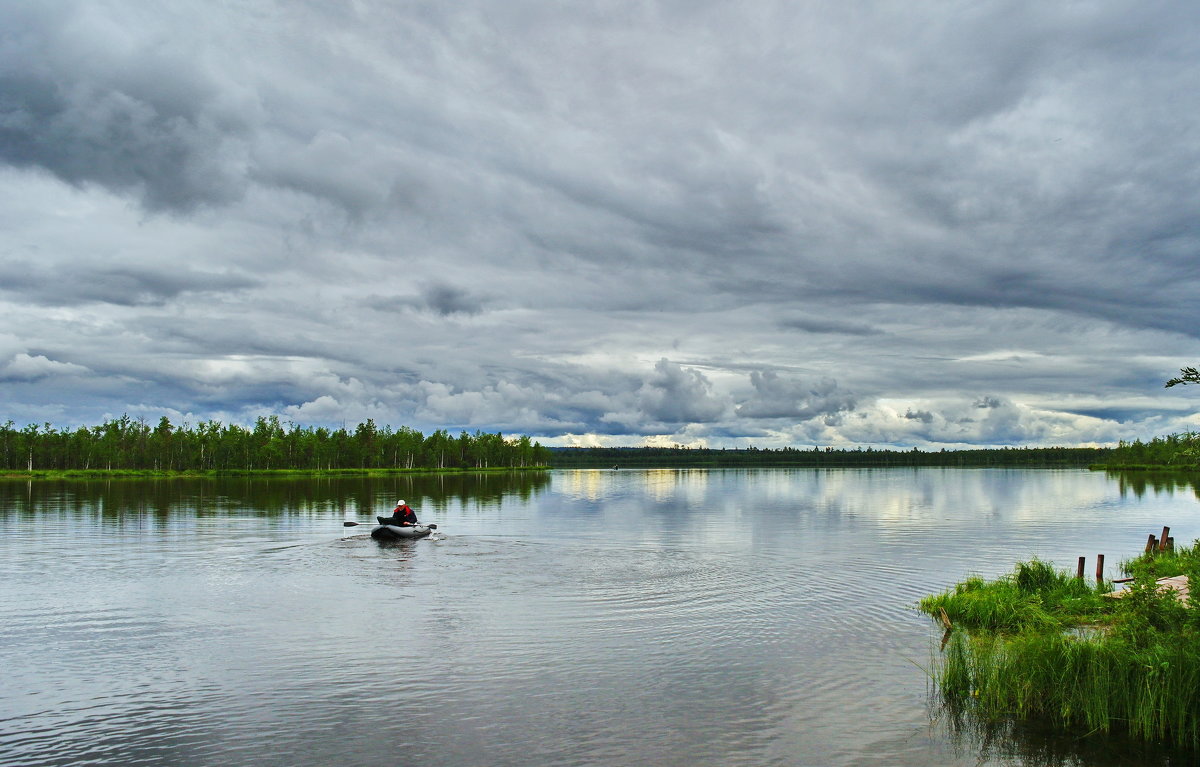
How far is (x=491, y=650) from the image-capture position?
25656 millimetres

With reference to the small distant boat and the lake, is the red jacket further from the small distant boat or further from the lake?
the lake

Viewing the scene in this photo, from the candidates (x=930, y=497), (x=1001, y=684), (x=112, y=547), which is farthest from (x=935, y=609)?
(x=930, y=497)

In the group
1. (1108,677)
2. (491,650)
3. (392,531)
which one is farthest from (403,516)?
(1108,677)

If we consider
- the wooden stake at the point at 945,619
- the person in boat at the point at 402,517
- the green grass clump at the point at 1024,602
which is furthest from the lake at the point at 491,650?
the person in boat at the point at 402,517

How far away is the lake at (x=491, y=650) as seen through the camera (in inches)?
693

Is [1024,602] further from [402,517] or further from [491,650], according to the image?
[402,517]

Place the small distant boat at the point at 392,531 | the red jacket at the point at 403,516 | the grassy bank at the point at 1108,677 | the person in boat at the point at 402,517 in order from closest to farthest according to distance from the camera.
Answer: the grassy bank at the point at 1108,677, the small distant boat at the point at 392,531, the person in boat at the point at 402,517, the red jacket at the point at 403,516

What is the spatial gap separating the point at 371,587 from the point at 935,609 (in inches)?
983

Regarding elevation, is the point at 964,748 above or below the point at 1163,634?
below

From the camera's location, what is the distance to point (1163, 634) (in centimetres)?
1847

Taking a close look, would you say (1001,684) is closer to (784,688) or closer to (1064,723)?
(1064,723)

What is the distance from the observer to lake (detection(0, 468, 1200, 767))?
57.8ft

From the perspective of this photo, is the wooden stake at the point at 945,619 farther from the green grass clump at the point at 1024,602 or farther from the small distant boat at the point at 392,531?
the small distant boat at the point at 392,531

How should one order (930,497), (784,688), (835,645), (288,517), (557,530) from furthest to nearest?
1. (930,497)
2. (288,517)
3. (557,530)
4. (835,645)
5. (784,688)
